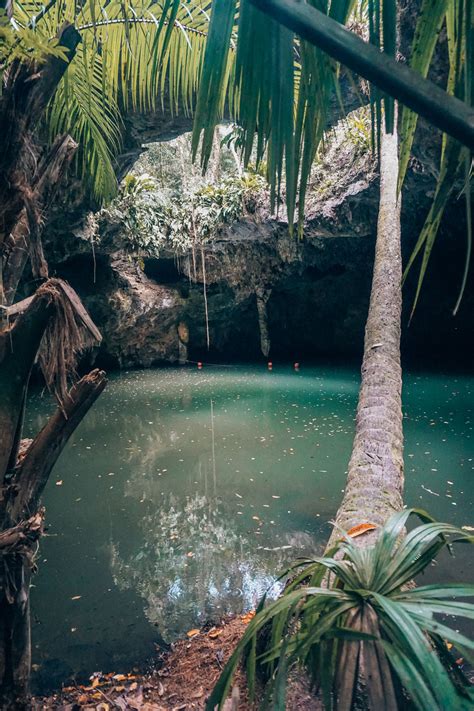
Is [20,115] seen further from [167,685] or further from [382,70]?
[167,685]

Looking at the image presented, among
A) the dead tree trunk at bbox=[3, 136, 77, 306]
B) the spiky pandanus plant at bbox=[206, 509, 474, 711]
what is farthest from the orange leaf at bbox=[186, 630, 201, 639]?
the dead tree trunk at bbox=[3, 136, 77, 306]

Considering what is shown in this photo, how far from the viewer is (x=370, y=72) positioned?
0.50 m

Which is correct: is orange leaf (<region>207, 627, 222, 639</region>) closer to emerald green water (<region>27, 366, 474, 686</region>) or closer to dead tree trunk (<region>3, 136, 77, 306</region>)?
emerald green water (<region>27, 366, 474, 686</region>)

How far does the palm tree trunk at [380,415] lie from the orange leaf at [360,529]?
1.0 inches

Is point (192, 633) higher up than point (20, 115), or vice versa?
point (20, 115)

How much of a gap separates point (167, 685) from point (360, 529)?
1019 mm

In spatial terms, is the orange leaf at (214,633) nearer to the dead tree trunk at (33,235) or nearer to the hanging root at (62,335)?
the hanging root at (62,335)

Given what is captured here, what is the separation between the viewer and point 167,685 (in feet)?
6.17

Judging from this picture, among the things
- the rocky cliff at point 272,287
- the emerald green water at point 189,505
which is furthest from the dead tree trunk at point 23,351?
the rocky cliff at point 272,287

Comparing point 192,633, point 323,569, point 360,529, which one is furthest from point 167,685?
point 323,569

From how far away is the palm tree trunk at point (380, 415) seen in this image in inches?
75.9

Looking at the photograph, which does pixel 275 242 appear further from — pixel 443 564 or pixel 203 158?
pixel 203 158

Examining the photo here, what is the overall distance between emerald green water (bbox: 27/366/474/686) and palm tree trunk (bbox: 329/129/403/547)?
71 cm

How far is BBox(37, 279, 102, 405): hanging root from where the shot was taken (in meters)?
1.66
